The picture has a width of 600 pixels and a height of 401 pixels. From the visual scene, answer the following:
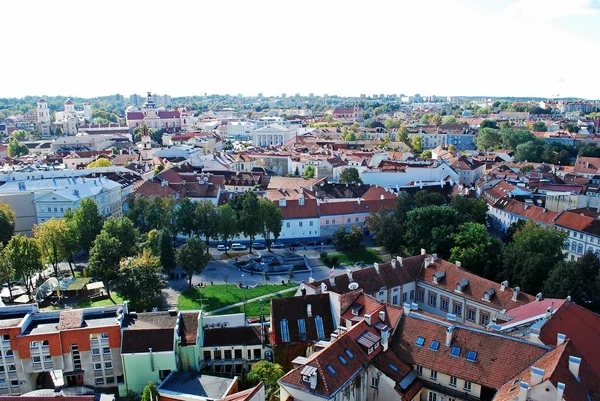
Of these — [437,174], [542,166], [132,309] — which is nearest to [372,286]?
[132,309]

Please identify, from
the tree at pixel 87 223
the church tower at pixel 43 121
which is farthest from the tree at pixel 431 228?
the church tower at pixel 43 121

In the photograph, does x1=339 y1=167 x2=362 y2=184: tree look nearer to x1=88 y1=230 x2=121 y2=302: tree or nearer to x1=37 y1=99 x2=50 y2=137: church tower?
x1=88 y1=230 x2=121 y2=302: tree

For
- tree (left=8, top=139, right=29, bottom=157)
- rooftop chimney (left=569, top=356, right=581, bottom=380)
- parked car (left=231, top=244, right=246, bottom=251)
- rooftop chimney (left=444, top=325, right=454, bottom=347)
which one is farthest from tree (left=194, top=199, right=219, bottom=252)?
tree (left=8, top=139, right=29, bottom=157)

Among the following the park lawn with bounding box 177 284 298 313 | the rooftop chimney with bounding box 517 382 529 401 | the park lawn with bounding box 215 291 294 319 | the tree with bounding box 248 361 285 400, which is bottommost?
the park lawn with bounding box 215 291 294 319

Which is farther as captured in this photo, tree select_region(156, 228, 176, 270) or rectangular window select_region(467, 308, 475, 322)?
tree select_region(156, 228, 176, 270)

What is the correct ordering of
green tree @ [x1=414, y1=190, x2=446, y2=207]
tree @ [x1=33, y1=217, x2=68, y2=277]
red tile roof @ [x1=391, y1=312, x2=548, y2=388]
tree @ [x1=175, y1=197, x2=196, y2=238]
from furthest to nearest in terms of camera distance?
green tree @ [x1=414, y1=190, x2=446, y2=207]
tree @ [x1=175, y1=197, x2=196, y2=238]
tree @ [x1=33, y1=217, x2=68, y2=277]
red tile roof @ [x1=391, y1=312, x2=548, y2=388]

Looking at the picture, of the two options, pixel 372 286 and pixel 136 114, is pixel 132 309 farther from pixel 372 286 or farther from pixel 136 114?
pixel 136 114
